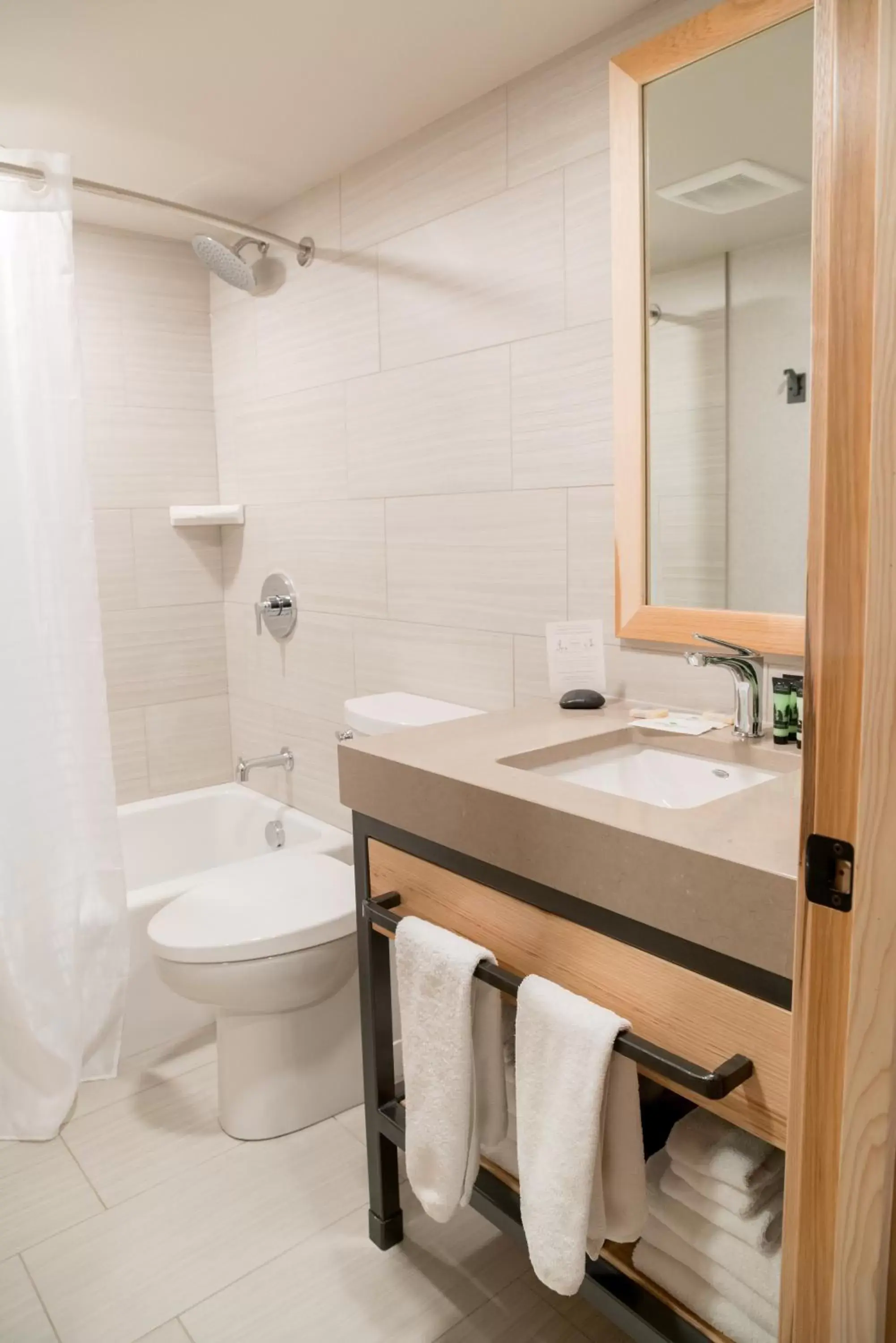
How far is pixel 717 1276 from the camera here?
108 cm

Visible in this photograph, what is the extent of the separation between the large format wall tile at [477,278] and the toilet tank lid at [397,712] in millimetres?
805

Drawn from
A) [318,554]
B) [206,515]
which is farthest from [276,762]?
[206,515]

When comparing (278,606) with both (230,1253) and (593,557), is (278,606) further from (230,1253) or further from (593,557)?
(230,1253)

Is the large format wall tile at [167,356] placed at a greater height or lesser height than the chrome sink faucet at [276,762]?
greater

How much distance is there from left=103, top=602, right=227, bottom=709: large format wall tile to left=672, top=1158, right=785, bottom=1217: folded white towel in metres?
2.24

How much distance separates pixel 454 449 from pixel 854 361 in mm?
1507

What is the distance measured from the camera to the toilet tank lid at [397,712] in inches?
80.5

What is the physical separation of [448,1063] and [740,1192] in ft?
1.32

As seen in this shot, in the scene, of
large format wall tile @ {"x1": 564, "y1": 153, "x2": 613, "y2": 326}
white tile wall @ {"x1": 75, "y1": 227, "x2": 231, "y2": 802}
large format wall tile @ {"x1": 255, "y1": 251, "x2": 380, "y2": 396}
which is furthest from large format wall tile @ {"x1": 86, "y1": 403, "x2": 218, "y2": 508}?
large format wall tile @ {"x1": 564, "y1": 153, "x2": 613, "y2": 326}

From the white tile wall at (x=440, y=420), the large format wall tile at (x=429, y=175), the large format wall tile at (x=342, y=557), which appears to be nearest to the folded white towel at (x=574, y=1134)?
the white tile wall at (x=440, y=420)

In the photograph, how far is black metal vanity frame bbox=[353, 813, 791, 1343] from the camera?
0.98 meters

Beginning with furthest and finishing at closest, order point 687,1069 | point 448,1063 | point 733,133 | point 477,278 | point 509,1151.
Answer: point 477,278 → point 733,133 → point 509,1151 → point 448,1063 → point 687,1069

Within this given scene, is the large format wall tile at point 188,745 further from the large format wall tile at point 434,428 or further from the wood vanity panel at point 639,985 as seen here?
the wood vanity panel at point 639,985

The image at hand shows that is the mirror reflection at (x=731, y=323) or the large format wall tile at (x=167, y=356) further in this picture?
the large format wall tile at (x=167, y=356)
